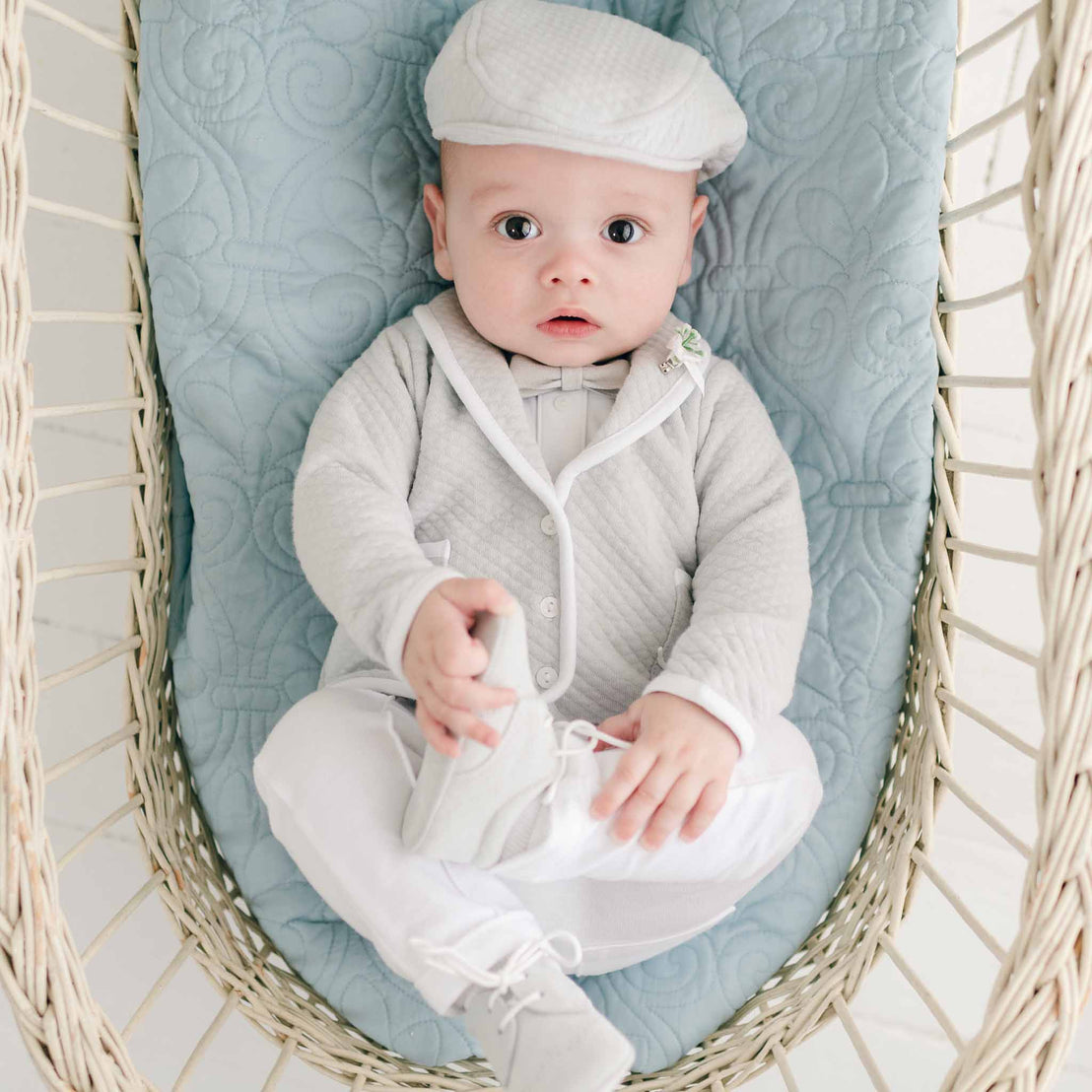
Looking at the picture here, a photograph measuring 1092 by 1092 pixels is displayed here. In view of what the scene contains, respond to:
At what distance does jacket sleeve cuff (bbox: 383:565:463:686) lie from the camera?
2.85ft

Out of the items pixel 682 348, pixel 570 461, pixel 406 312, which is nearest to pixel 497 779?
pixel 570 461

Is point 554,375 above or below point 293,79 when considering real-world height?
below

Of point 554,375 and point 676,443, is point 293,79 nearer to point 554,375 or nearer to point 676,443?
point 554,375

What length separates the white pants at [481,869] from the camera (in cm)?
86

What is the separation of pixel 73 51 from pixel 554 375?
744 millimetres

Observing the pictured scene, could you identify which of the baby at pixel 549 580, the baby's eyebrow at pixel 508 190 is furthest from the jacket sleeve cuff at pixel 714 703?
the baby's eyebrow at pixel 508 190

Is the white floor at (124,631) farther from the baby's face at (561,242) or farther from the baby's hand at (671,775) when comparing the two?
the baby's hand at (671,775)

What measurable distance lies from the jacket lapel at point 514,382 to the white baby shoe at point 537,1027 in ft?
1.41

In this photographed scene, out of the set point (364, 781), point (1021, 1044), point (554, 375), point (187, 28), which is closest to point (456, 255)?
point (554, 375)

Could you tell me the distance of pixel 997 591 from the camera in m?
1.50

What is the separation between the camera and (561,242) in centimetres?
104

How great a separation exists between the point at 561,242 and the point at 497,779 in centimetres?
50

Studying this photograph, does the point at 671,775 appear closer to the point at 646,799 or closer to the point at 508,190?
the point at 646,799

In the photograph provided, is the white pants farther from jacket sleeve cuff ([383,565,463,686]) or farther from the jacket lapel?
the jacket lapel
